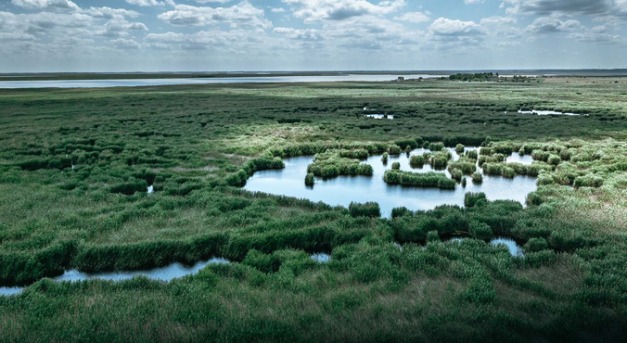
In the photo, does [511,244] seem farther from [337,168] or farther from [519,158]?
[519,158]

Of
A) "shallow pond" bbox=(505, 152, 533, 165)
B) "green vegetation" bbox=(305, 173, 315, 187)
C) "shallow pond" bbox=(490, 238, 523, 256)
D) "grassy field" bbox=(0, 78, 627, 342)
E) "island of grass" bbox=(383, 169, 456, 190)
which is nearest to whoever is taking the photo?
"grassy field" bbox=(0, 78, 627, 342)

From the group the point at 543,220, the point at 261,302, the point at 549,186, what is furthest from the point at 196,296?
the point at 549,186

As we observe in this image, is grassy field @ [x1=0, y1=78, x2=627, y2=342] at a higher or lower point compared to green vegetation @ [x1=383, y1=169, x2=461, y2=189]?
higher

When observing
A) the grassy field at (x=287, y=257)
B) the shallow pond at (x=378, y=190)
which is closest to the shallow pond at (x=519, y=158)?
the grassy field at (x=287, y=257)

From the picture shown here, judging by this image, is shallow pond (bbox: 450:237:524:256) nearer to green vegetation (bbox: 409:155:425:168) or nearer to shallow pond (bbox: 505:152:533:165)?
green vegetation (bbox: 409:155:425:168)

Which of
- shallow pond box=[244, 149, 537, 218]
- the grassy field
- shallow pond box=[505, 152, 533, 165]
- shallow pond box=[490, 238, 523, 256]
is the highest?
the grassy field

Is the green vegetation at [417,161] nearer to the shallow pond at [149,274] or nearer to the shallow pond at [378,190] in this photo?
the shallow pond at [378,190]

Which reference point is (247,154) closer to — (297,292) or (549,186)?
(549,186)

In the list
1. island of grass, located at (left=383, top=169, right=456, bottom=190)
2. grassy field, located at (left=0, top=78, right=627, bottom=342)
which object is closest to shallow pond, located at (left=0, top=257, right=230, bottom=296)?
grassy field, located at (left=0, top=78, right=627, bottom=342)

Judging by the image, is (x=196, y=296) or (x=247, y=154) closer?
(x=196, y=296)
